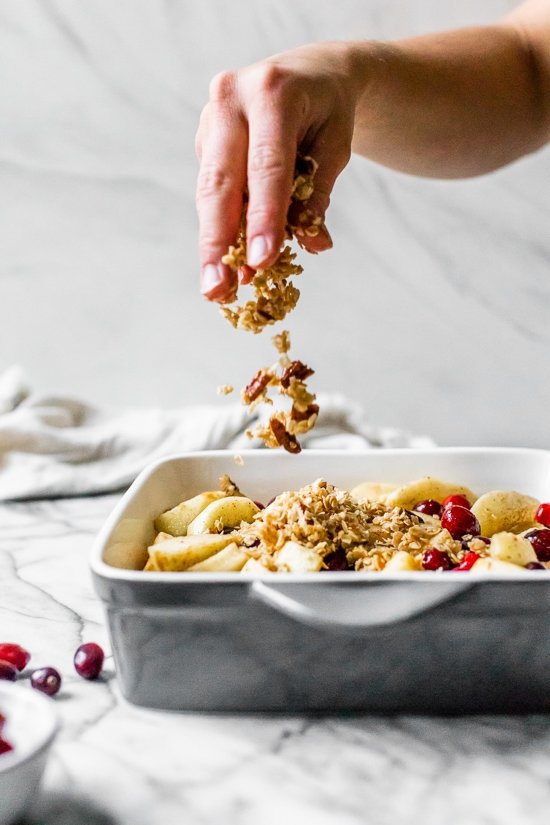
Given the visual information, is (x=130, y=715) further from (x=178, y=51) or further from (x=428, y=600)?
(x=178, y=51)

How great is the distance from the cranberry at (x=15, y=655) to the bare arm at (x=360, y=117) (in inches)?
17.1

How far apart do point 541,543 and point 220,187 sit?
1.70ft

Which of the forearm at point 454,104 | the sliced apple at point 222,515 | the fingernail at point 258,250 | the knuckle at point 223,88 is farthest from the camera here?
the forearm at point 454,104

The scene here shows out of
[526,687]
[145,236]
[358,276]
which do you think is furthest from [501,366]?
[526,687]

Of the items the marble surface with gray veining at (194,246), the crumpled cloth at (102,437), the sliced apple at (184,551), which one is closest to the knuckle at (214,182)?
the sliced apple at (184,551)

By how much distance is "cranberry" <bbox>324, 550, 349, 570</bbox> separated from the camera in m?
1.08

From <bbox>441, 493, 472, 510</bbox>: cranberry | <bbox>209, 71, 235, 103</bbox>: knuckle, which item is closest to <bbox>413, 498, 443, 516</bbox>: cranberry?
<bbox>441, 493, 472, 510</bbox>: cranberry

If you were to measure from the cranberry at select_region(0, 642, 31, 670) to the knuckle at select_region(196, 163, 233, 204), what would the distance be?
1.69 ft

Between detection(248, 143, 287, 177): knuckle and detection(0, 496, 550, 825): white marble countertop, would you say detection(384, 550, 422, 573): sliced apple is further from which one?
detection(248, 143, 287, 177): knuckle

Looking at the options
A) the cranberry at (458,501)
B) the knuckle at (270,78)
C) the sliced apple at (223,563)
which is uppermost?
the knuckle at (270,78)

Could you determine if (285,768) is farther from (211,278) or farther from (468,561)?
(211,278)

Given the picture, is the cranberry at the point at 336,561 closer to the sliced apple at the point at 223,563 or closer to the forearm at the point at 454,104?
the sliced apple at the point at 223,563

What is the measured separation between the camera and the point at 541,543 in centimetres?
113

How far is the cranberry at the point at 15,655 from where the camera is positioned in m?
1.10
